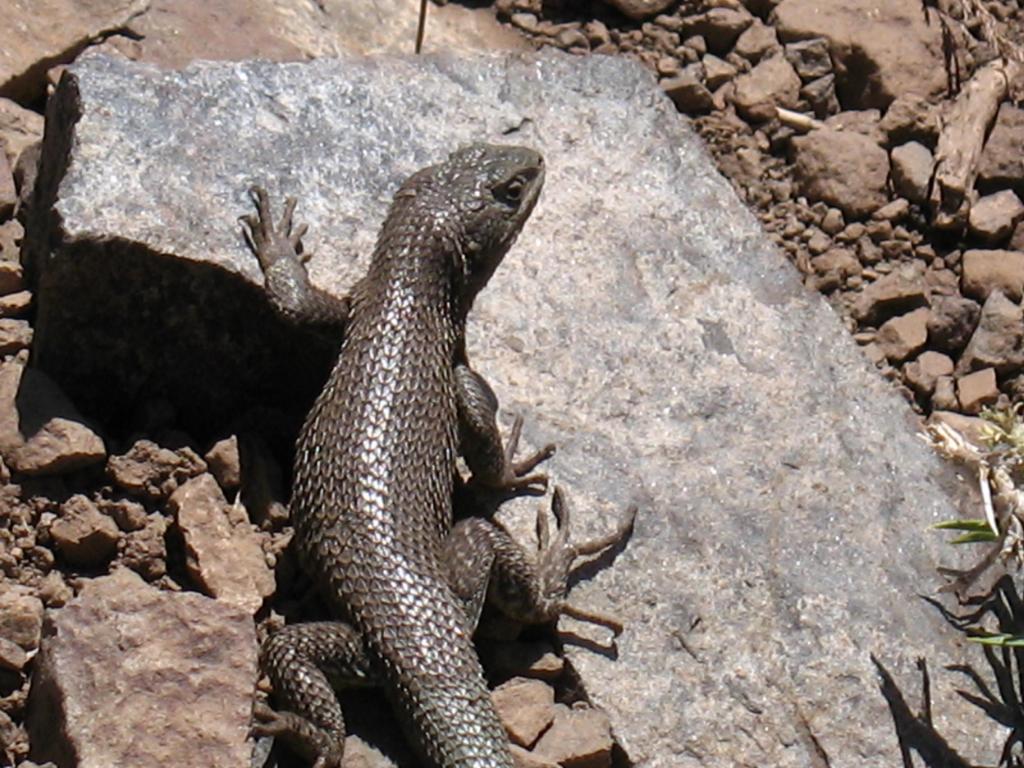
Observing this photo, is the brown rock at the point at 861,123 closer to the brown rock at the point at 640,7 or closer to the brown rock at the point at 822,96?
the brown rock at the point at 822,96

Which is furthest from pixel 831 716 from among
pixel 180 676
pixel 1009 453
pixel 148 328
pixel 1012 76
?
pixel 1012 76

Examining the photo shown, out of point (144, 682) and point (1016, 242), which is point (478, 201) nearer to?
point (144, 682)

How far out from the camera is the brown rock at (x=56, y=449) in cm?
571

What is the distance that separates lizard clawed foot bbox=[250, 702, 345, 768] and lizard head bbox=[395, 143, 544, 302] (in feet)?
5.88

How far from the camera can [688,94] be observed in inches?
317

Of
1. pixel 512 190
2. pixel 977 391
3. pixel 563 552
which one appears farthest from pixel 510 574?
pixel 977 391

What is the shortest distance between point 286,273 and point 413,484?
863 millimetres

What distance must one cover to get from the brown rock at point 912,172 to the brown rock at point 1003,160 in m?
0.26

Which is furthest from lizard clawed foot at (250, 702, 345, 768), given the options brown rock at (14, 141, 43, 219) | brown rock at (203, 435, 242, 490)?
brown rock at (14, 141, 43, 219)

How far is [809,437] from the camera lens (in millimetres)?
6352

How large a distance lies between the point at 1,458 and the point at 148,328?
0.64 m

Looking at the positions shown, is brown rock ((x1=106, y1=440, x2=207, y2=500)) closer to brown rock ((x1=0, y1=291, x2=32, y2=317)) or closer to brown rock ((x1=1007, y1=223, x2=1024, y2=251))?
brown rock ((x1=0, y1=291, x2=32, y2=317))

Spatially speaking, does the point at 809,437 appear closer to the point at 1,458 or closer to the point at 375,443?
the point at 375,443

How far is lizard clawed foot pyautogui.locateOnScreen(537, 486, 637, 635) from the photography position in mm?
5734
